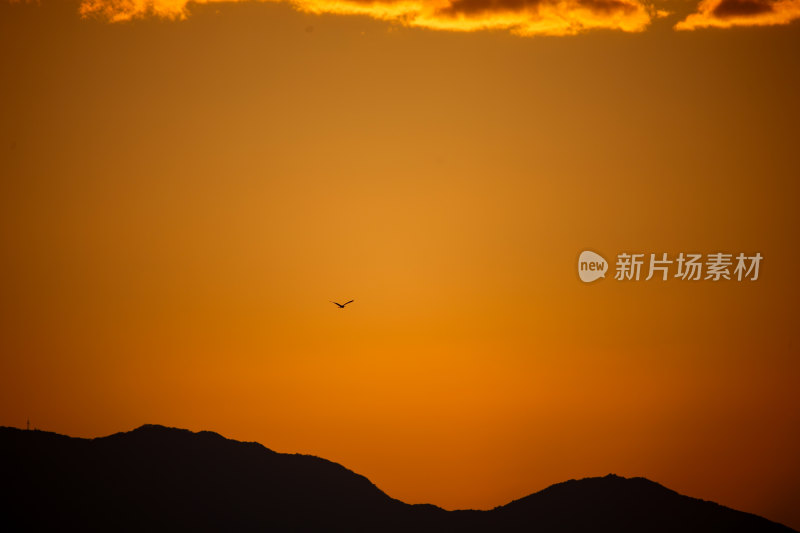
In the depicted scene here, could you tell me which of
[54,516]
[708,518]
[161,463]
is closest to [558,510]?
[708,518]

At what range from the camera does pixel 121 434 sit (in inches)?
7018

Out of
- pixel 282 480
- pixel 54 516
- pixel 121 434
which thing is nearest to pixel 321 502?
pixel 282 480

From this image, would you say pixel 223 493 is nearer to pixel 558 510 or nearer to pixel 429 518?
pixel 429 518

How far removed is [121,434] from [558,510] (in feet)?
274

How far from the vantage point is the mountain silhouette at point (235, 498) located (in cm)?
15125

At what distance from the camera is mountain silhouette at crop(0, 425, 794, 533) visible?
151m

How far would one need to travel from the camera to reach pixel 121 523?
150 m

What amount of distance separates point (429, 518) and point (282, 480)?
101 ft

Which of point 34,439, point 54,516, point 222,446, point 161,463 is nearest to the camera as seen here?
point 54,516

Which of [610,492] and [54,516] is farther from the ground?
[610,492]

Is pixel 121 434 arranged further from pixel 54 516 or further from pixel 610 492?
pixel 610 492

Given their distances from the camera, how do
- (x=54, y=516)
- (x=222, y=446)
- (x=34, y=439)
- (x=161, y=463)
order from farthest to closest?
1. (x=222, y=446)
2. (x=161, y=463)
3. (x=34, y=439)
4. (x=54, y=516)

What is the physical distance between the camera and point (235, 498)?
17438 centimetres

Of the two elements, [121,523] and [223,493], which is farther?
[223,493]
